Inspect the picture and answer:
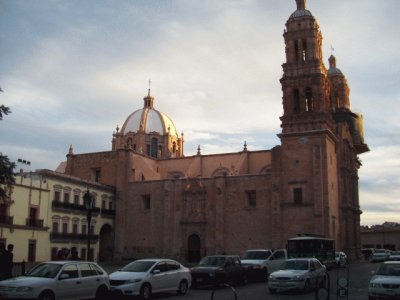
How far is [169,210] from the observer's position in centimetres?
4759

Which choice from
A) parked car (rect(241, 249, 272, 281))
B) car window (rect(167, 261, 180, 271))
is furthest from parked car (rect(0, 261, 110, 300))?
parked car (rect(241, 249, 272, 281))

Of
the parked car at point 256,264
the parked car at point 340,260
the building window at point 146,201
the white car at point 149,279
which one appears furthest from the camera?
the building window at point 146,201

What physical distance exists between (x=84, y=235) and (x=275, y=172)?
18000 mm

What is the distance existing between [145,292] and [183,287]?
229 centimetres

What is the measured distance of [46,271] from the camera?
14664 mm

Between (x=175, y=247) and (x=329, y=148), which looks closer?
(x=329, y=148)

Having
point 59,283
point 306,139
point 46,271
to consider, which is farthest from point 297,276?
point 306,139

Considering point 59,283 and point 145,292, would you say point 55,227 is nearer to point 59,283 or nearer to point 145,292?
point 145,292

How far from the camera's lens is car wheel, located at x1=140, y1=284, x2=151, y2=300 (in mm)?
16578

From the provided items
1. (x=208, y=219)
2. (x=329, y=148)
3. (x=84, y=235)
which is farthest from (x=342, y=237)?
(x=84, y=235)

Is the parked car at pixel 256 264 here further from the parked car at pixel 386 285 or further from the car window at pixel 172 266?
the parked car at pixel 386 285

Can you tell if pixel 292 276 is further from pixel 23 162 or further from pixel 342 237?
pixel 23 162

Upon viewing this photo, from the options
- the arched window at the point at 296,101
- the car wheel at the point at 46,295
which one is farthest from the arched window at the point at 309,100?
the car wheel at the point at 46,295

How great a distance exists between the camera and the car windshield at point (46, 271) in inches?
570
